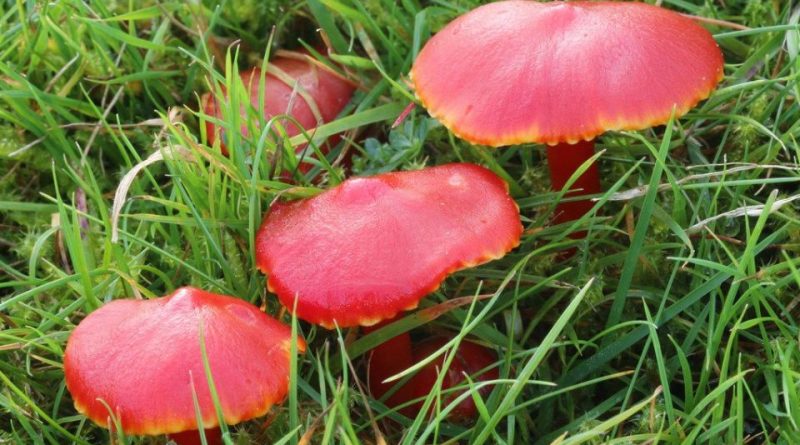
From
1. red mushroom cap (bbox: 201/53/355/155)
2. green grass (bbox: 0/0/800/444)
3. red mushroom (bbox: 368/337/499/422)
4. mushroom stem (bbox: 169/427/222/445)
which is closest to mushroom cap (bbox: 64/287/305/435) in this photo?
green grass (bbox: 0/0/800/444)

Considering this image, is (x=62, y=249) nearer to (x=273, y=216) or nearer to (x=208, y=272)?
(x=208, y=272)

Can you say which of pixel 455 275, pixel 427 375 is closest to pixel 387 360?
pixel 427 375

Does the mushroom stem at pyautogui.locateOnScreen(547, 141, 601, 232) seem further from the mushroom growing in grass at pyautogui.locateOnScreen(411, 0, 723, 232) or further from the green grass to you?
the mushroom growing in grass at pyautogui.locateOnScreen(411, 0, 723, 232)

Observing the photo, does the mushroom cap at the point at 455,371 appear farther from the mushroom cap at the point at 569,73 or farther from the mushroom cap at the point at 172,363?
the mushroom cap at the point at 569,73

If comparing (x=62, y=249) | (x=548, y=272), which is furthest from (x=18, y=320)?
(x=548, y=272)

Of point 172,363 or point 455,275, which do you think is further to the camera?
point 455,275

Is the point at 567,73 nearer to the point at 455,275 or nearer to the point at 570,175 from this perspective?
the point at 570,175
